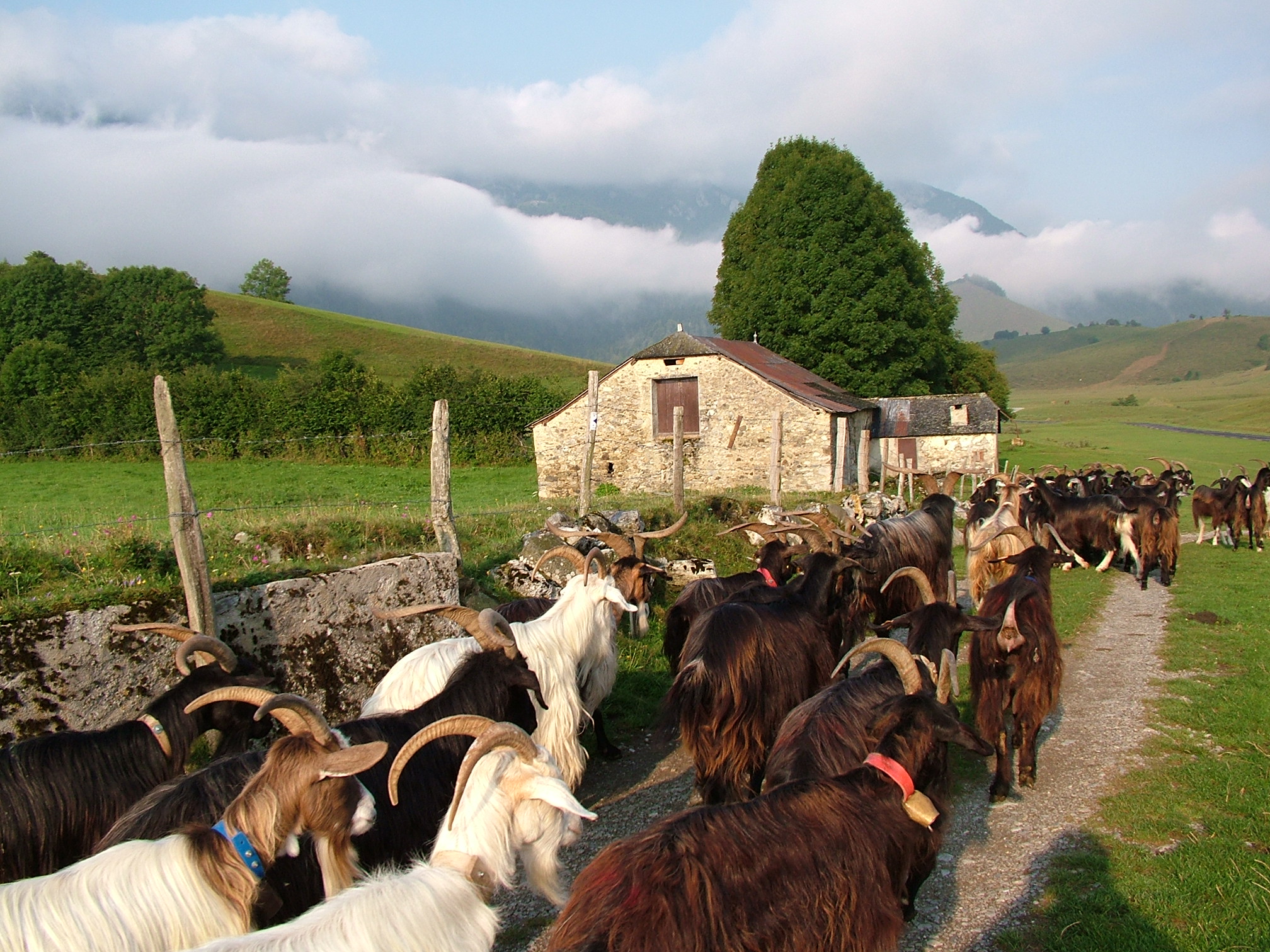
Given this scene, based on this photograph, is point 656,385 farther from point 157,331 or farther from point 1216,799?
point 157,331

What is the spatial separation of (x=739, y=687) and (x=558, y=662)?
1.28 meters

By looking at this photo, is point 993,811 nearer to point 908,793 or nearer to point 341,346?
point 908,793

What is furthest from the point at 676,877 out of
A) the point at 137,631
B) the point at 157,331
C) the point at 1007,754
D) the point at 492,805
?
the point at 157,331

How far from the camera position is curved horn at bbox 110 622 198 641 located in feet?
16.8

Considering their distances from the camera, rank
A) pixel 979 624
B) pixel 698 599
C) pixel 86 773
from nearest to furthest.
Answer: pixel 86 773
pixel 979 624
pixel 698 599

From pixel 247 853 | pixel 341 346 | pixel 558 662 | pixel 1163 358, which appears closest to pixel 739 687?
pixel 558 662

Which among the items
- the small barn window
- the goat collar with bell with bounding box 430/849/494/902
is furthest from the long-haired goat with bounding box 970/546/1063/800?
the small barn window

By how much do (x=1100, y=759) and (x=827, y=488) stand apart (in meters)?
17.1

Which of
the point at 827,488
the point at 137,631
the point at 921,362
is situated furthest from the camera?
the point at 921,362

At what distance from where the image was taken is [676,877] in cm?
276

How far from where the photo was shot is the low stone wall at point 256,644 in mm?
5168

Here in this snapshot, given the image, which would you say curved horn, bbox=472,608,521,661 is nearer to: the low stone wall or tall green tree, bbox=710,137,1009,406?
the low stone wall

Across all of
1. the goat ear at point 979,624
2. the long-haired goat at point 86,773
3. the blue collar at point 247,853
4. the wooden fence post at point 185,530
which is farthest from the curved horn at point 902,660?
the wooden fence post at point 185,530

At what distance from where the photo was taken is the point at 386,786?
13.4 feet
